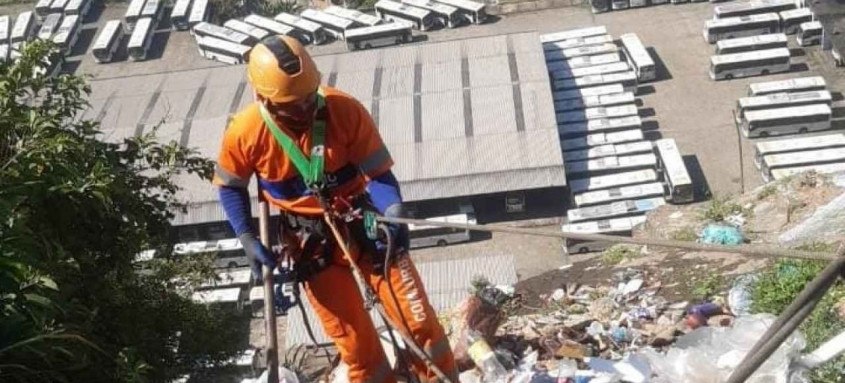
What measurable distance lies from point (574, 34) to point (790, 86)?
7.44 metres

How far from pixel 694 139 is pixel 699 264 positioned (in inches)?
646

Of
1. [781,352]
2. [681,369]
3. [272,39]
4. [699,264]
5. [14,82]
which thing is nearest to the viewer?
[272,39]

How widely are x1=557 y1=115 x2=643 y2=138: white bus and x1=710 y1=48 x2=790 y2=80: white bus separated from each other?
3.20 metres

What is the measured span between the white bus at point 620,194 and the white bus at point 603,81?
5312mm

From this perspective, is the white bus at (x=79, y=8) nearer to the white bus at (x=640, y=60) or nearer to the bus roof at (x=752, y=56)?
the white bus at (x=640, y=60)

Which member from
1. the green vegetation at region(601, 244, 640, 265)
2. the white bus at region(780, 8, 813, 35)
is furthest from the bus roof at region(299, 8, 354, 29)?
the green vegetation at region(601, 244, 640, 265)

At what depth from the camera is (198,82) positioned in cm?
2906

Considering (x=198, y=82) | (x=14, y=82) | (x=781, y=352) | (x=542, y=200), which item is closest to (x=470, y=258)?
(x=542, y=200)

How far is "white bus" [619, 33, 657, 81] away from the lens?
→ 27984 mm

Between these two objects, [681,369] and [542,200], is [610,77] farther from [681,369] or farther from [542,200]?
[681,369]

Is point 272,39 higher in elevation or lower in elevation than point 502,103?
lower

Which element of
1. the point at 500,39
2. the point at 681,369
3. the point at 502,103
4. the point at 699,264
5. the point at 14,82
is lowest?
the point at 681,369

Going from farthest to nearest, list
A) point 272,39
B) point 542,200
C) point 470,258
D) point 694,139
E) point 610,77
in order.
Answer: point 610,77 < point 694,139 < point 542,200 < point 470,258 < point 272,39

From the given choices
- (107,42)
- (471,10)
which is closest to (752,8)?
(471,10)
